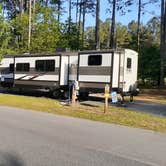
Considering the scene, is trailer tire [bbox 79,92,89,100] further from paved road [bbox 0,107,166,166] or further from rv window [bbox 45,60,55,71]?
paved road [bbox 0,107,166,166]

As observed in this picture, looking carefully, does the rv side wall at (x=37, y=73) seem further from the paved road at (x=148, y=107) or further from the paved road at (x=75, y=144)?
the paved road at (x=75, y=144)

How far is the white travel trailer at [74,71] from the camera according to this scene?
845 inches

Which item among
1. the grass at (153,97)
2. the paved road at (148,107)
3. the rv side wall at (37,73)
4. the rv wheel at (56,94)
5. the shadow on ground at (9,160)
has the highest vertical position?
the rv side wall at (37,73)

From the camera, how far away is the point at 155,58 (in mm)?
37375

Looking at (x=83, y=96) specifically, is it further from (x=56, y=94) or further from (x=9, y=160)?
(x=9, y=160)

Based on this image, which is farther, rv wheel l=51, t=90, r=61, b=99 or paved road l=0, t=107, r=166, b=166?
rv wheel l=51, t=90, r=61, b=99

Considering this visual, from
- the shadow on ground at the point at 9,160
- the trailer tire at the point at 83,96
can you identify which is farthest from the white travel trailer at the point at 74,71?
the shadow on ground at the point at 9,160

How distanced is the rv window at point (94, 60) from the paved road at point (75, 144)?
28.1ft

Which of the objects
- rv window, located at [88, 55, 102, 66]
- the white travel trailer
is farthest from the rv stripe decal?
rv window, located at [88, 55, 102, 66]

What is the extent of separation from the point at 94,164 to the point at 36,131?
399 cm

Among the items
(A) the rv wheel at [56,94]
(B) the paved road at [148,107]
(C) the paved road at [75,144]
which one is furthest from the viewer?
(A) the rv wheel at [56,94]

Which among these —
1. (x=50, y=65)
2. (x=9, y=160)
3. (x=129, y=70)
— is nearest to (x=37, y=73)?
(x=50, y=65)

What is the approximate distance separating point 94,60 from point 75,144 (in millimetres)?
13053

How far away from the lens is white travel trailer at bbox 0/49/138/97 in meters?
21.5
